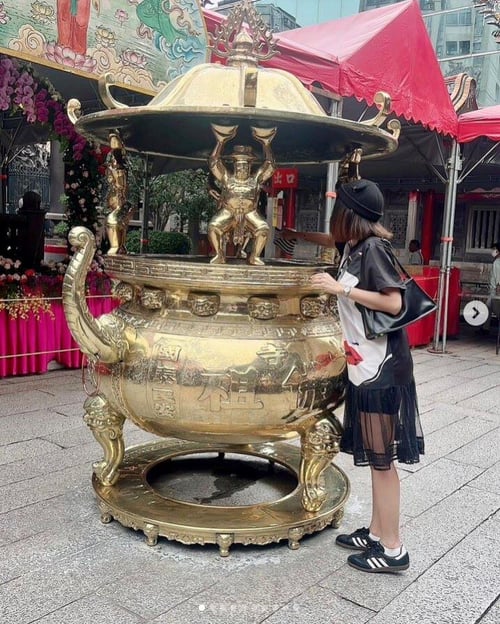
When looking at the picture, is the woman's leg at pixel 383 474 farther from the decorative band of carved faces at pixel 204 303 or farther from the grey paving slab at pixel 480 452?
the grey paving slab at pixel 480 452

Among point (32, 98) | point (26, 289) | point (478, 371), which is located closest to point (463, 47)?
point (478, 371)

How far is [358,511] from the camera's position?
118 inches

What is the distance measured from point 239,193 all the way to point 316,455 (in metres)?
1.13

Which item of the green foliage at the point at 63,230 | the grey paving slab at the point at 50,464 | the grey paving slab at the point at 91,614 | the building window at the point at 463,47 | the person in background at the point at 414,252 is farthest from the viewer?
the building window at the point at 463,47

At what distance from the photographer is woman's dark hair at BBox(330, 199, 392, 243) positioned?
237 centimetres

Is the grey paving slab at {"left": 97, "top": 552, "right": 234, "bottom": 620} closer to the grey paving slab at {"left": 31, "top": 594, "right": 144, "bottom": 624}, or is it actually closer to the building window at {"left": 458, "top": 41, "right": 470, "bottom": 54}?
the grey paving slab at {"left": 31, "top": 594, "right": 144, "bottom": 624}

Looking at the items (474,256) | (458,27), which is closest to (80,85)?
(474,256)

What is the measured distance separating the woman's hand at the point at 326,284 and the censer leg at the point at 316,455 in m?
0.59

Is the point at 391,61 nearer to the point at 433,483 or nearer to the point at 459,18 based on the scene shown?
the point at 433,483

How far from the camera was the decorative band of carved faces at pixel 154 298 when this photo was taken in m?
2.56

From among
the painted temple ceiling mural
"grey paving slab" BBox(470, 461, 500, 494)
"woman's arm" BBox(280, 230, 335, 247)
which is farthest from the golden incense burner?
the painted temple ceiling mural

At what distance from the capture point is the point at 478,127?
784 centimetres

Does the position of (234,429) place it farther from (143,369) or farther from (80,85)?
(80,85)

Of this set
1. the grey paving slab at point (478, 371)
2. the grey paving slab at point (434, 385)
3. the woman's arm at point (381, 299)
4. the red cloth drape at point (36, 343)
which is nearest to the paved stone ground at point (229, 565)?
the woman's arm at point (381, 299)
